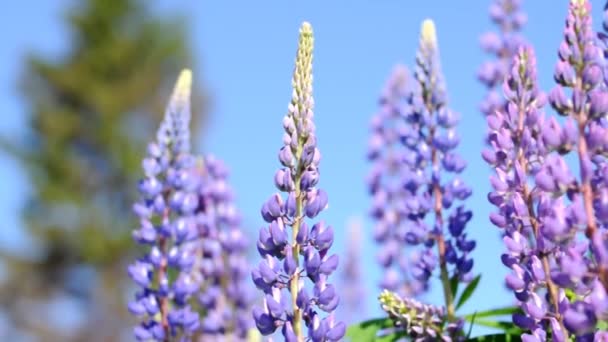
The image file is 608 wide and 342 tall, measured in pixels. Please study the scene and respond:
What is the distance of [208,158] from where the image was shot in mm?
4375

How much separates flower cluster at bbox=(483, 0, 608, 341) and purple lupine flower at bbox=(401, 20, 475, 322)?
0.59 metres

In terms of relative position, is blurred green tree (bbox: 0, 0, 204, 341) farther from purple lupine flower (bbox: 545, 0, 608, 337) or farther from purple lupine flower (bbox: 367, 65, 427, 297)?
purple lupine flower (bbox: 545, 0, 608, 337)

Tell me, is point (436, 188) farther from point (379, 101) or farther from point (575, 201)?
point (379, 101)

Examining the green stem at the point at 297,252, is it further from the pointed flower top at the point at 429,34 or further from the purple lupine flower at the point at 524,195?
the pointed flower top at the point at 429,34

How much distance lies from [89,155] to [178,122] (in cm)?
3736

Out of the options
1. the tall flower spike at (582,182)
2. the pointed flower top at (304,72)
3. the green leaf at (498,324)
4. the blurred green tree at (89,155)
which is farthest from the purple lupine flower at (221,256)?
the blurred green tree at (89,155)

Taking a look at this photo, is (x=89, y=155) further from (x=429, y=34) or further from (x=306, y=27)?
(x=306, y=27)

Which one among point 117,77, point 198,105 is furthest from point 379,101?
point 117,77

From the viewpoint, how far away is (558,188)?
79.0 inches

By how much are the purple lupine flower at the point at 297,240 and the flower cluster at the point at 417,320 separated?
45 cm

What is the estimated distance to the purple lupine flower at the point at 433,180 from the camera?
3096 millimetres

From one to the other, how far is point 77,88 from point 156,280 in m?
38.7

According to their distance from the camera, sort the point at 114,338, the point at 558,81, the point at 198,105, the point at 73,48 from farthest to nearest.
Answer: the point at 73,48, the point at 198,105, the point at 114,338, the point at 558,81

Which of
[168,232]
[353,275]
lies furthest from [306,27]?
[353,275]
